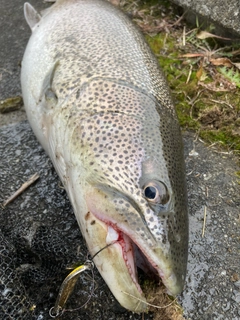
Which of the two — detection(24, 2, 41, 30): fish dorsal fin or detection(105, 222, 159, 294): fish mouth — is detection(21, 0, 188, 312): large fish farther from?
detection(24, 2, 41, 30): fish dorsal fin

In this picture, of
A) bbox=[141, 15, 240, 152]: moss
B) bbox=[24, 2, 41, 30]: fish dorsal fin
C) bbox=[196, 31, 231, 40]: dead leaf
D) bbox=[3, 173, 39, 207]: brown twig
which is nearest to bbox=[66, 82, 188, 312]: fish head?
bbox=[3, 173, 39, 207]: brown twig

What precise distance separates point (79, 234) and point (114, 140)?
750 millimetres

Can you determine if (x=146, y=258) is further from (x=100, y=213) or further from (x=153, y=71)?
(x=153, y=71)

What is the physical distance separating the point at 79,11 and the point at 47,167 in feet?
4.76

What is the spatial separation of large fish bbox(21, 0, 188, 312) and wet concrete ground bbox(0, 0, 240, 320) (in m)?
0.29

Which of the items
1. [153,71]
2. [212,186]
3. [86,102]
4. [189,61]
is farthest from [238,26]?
[86,102]

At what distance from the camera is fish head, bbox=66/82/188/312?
205 cm

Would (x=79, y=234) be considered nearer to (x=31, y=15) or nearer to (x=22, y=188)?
(x=22, y=188)

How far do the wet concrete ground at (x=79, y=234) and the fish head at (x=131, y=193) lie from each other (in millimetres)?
320

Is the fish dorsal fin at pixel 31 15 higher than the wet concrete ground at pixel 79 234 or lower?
higher

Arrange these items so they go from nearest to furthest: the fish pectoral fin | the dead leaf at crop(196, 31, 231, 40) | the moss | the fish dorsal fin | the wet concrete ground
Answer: the wet concrete ground, the fish pectoral fin, the moss, the fish dorsal fin, the dead leaf at crop(196, 31, 231, 40)

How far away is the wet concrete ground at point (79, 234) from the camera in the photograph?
2.36 meters

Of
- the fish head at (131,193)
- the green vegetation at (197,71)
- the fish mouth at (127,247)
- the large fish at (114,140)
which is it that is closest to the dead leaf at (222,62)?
the green vegetation at (197,71)

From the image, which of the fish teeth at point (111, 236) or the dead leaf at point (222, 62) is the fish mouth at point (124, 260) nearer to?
the fish teeth at point (111, 236)
